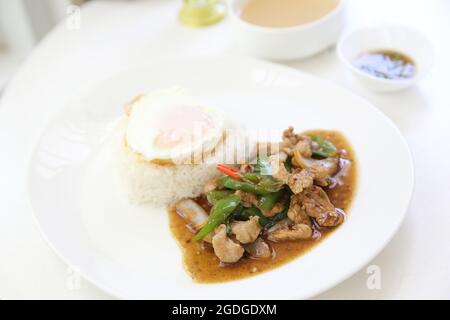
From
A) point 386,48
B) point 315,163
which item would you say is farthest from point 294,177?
point 386,48

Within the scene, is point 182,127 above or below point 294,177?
above

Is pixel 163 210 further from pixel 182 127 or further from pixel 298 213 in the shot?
pixel 298 213

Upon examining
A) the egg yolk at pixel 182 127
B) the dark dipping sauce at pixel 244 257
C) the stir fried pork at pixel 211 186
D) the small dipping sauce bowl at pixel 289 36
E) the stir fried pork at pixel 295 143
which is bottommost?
the dark dipping sauce at pixel 244 257

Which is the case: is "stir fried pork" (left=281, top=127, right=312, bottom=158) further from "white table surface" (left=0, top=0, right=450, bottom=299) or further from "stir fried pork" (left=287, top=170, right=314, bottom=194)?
"white table surface" (left=0, top=0, right=450, bottom=299)

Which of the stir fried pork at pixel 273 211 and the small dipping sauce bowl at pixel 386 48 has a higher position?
the small dipping sauce bowl at pixel 386 48

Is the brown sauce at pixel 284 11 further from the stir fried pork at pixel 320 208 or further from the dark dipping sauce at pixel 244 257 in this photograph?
the stir fried pork at pixel 320 208

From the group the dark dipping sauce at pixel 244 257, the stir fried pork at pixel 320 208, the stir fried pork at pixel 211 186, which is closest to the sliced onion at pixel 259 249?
the dark dipping sauce at pixel 244 257

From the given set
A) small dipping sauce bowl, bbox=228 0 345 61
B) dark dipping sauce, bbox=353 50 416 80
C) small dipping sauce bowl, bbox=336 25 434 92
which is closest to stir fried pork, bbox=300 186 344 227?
small dipping sauce bowl, bbox=336 25 434 92
